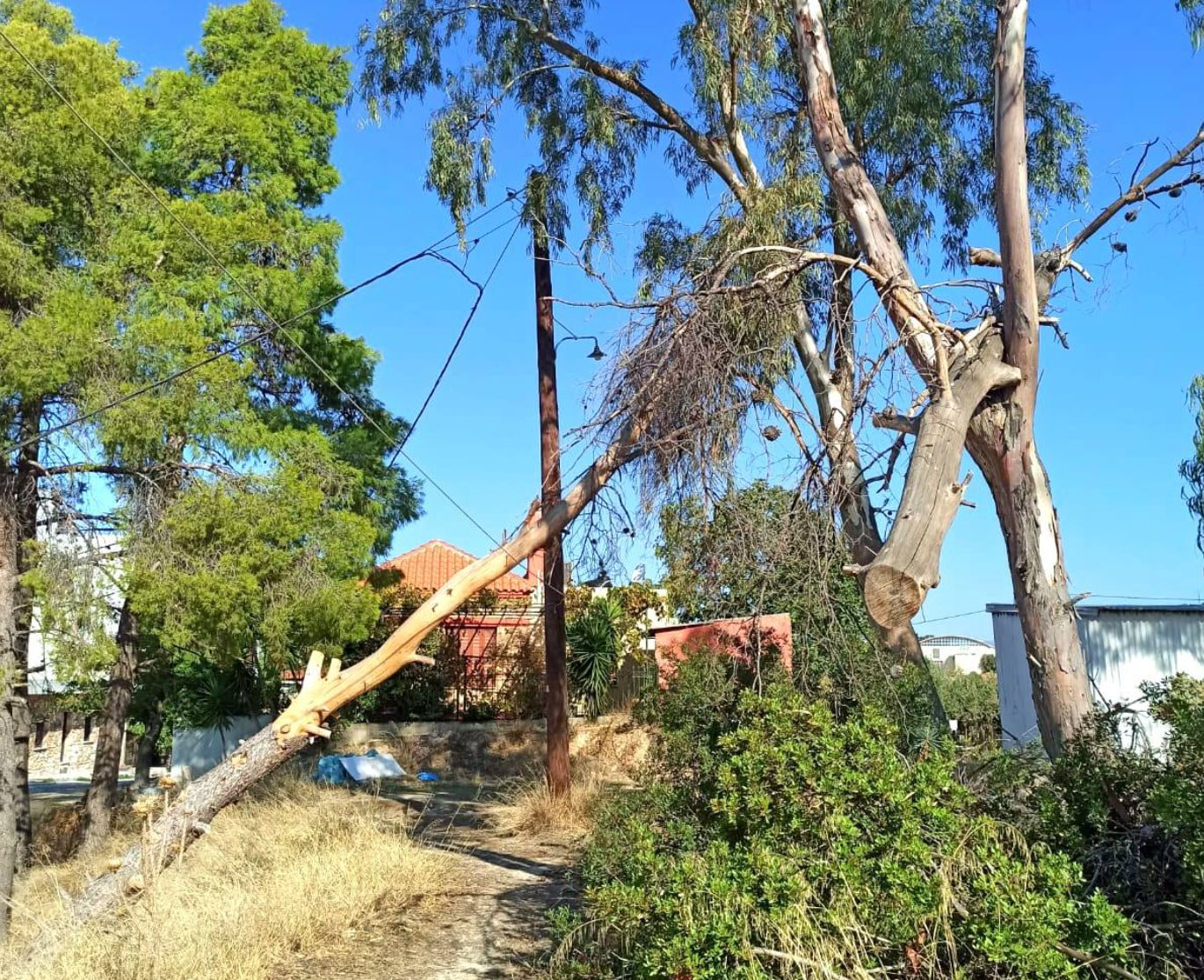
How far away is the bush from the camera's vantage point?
4516 mm

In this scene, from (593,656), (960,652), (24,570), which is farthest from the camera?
(960,652)

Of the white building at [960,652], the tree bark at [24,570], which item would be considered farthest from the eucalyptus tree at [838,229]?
the white building at [960,652]

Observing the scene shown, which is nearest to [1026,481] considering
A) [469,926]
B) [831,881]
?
[831,881]

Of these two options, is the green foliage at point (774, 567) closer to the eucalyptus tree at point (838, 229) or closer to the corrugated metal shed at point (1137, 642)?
the eucalyptus tree at point (838, 229)

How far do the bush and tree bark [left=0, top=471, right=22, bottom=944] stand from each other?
7395 millimetres

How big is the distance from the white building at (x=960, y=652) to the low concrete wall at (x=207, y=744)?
22002 mm

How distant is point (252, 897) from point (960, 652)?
123ft

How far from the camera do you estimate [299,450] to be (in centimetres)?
1255

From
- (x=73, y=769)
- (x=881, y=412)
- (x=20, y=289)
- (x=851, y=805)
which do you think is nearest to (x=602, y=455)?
(x=881, y=412)

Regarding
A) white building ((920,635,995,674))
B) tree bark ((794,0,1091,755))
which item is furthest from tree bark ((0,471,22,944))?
white building ((920,635,995,674))

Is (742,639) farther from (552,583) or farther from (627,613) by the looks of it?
(627,613)

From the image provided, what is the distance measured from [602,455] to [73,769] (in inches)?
987

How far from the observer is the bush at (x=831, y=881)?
452 cm

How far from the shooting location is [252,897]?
7.66m
